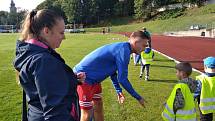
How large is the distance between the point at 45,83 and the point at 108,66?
3.18 metres

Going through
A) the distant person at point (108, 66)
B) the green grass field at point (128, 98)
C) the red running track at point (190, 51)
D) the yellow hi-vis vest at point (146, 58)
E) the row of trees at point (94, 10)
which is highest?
the row of trees at point (94, 10)

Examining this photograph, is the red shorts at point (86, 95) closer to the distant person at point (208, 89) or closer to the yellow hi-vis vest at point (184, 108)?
the yellow hi-vis vest at point (184, 108)

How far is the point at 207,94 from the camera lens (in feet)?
22.7

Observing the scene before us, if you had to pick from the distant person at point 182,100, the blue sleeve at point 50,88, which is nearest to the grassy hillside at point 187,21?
the distant person at point 182,100

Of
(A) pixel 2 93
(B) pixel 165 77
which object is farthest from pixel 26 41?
(B) pixel 165 77

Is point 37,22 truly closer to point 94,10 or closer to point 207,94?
point 207,94

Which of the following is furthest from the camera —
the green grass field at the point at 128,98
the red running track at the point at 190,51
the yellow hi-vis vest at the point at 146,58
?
the red running track at the point at 190,51

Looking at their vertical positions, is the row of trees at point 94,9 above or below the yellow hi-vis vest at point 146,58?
above

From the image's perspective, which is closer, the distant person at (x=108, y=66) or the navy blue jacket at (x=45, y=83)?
the navy blue jacket at (x=45, y=83)

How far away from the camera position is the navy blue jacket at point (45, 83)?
285 cm

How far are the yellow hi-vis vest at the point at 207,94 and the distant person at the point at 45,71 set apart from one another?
410cm

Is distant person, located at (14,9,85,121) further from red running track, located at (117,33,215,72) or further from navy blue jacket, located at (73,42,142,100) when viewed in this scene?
red running track, located at (117,33,215,72)

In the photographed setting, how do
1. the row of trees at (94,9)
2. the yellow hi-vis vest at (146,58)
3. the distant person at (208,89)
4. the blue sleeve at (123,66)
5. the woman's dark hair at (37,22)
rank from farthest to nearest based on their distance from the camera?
the row of trees at (94,9)
the yellow hi-vis vest at (146,58)
the distant person at (208,89)
the blue sleeve at (123,66)
the woman's dark hair at (37,22)

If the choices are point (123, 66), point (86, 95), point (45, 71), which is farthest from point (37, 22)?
point (86, 95)
